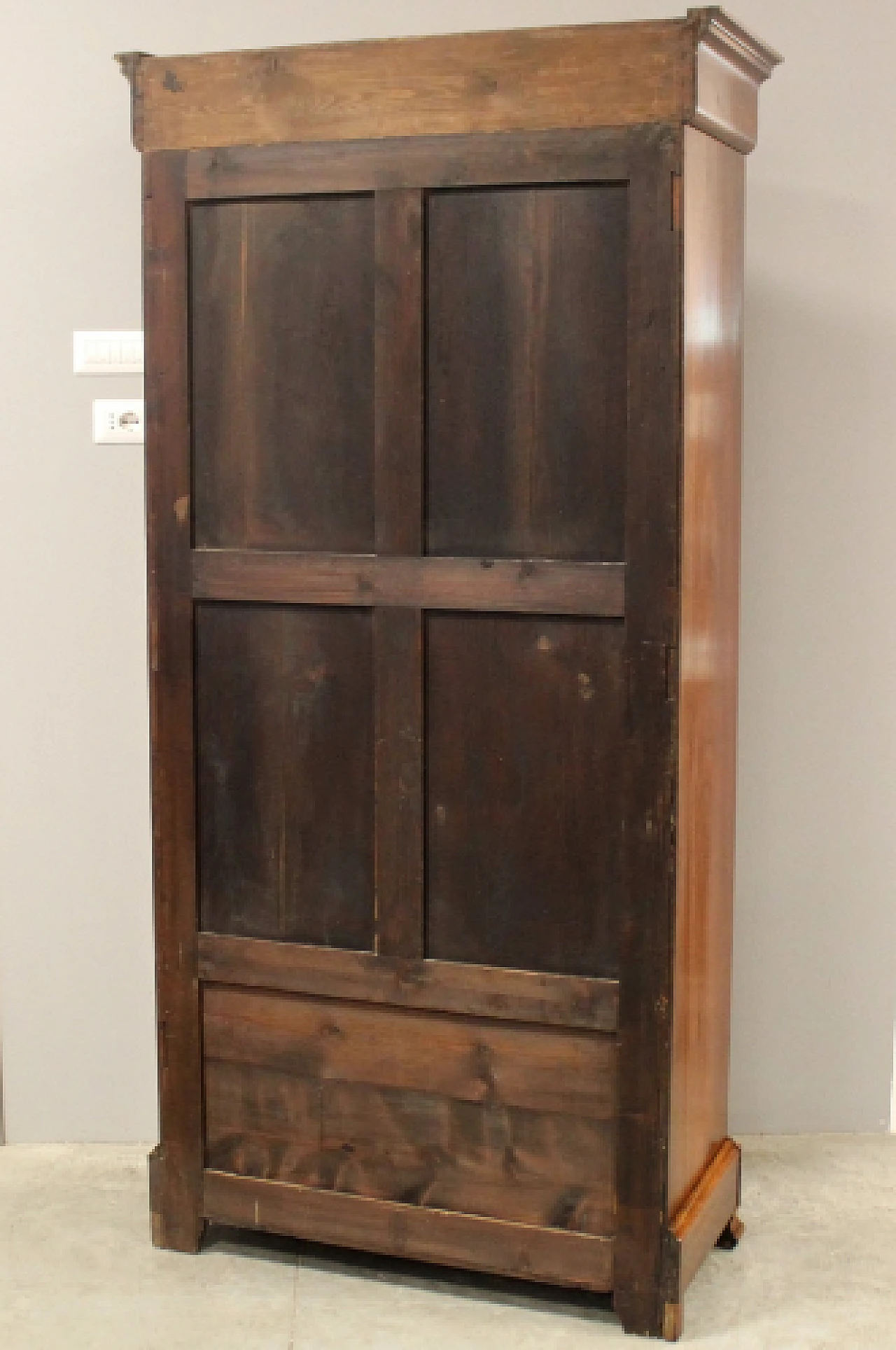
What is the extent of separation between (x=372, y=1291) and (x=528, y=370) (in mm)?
1566

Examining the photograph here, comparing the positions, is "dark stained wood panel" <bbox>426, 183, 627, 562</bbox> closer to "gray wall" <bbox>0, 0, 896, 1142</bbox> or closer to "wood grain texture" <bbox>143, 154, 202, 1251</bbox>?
"wood grain texture" <bbox>143, 154, 202, 1251</bbox>

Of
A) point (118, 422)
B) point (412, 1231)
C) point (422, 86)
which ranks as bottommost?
point (412, 1231)

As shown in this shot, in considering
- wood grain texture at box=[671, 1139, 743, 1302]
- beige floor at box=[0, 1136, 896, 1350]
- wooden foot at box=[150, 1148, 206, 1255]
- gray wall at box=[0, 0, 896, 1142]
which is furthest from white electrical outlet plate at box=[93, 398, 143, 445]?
wood grain texture at box=[671, 1139, 743, 1302]

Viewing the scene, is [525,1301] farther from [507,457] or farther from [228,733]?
[507,457]

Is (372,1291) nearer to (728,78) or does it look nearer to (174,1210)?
(174,1210)

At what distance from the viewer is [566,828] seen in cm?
273

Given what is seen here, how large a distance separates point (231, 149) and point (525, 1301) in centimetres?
196

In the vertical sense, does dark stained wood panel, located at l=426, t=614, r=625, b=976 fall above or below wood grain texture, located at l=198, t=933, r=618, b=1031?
above

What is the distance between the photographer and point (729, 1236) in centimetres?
308

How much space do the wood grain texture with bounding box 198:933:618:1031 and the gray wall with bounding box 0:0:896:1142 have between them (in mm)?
569

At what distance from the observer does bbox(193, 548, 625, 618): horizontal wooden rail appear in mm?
2656

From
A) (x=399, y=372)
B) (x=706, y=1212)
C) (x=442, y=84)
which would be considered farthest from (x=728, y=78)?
(x=706, y=1212)

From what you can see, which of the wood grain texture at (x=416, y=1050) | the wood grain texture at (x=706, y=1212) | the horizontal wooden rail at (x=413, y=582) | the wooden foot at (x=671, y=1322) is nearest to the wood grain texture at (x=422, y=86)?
the horizontal wooden rail at (x=413, y=582)

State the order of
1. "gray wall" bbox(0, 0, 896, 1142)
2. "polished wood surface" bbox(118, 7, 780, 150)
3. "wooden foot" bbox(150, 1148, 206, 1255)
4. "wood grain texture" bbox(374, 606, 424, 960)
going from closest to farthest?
"polished wood surface" bbox(118, 7, 780, 150) → "wood grain texture" bbox(374, 606, 424, 960) → "wooden foot" bbox(150, 1148, 206, 1255) → "gray wall" bbox(0, 0, 896, 1142)
